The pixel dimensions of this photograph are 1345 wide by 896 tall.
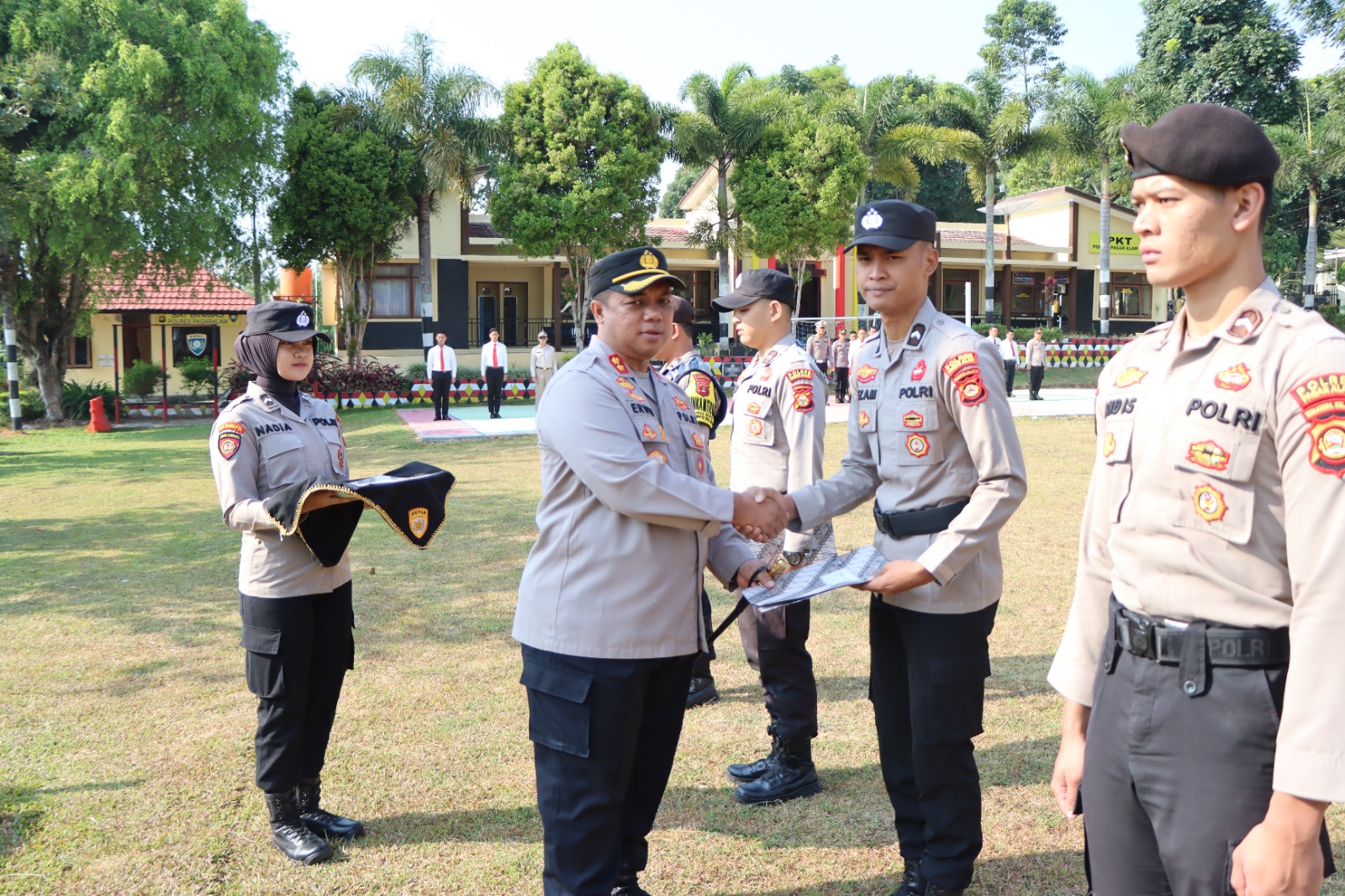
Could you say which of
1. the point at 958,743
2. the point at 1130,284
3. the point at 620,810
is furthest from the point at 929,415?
the point at 1130,284

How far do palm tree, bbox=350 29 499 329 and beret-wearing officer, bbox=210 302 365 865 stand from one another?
25.9m

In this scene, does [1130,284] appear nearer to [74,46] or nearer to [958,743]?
[74,46]

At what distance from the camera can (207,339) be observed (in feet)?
110

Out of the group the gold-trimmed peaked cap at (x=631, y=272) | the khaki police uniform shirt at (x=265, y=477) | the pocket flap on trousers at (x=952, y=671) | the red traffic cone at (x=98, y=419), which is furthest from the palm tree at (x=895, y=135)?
the pocket flap on trousers at (x=952, y=671)

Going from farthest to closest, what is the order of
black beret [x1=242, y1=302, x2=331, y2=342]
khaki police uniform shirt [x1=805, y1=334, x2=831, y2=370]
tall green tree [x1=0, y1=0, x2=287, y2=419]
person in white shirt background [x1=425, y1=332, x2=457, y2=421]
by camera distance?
1. khaki police uniform shirt [x1=805, y1=334, x2=831, y2=370]
2. person in white shirt background [x1=425, y1=332, x2=457, y2=421]
3. tall green tree [x1=0, y1=0, x2=287, y2=419]
4. black beret [x1=242, y1=302, x2=331, y2=342]

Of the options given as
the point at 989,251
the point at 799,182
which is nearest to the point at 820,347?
the point at 799,182

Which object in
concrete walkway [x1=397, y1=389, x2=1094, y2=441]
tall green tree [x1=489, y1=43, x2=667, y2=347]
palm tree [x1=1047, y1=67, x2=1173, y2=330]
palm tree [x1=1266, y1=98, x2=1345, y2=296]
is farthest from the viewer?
palm tree [x1=1266, y1=98, x2=1345, y2=296]

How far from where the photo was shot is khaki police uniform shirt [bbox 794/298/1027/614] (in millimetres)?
2955

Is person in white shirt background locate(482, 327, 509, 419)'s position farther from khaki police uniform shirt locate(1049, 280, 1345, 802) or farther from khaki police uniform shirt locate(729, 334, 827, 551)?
khaki police uniform shirt locate(1049, 280, 1345, 802)

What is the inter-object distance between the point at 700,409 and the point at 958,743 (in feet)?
8.06

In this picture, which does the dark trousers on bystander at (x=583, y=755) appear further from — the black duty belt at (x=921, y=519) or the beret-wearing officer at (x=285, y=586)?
the beret-wearing officer at (x=285, y=586)

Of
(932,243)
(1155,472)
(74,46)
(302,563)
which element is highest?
(74,46)

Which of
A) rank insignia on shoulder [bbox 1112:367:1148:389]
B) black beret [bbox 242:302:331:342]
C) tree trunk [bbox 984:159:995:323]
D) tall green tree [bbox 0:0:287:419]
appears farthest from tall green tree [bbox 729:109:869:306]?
rank insignia on shoulder [bbox 1112:367:1148:389]

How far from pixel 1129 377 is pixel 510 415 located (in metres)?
21.0
